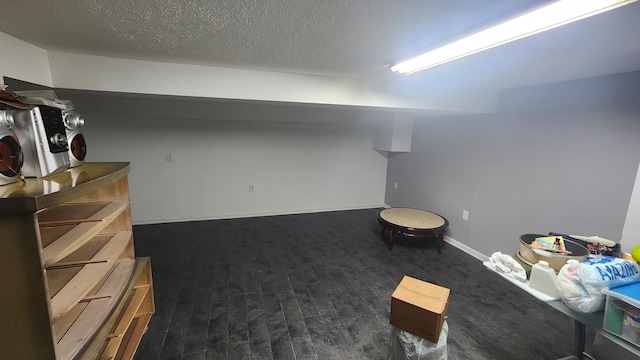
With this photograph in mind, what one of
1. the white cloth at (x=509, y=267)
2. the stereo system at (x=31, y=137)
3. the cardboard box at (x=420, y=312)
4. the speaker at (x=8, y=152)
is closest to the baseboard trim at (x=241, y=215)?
the stereo system at (x=31, y=137)

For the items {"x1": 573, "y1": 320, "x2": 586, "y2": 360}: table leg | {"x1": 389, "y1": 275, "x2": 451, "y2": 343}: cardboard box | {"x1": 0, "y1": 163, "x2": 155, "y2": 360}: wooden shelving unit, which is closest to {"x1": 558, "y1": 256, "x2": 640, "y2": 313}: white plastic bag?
{"x1": 389, "y1": 275, "x2": 451, "y2": 343}: cardboard box

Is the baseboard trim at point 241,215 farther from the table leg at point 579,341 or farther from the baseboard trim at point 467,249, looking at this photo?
the table leg at point 579,341

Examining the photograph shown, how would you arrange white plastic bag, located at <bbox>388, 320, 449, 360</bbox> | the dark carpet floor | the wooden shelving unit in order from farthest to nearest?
the dark carpet floor
white plastic bag, located at <bbox>388, 320, 449, 360</bbox>
the wooden shelving unit

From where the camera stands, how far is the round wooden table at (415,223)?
11.3 feet

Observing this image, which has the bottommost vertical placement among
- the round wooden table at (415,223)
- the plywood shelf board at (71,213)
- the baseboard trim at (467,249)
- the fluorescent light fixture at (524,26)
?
the baseboard trim at (467,249)

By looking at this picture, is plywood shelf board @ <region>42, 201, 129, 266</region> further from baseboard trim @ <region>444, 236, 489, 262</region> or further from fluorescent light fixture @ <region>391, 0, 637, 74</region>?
baseboard trim @ <region>444, 236, 489, 262</region>

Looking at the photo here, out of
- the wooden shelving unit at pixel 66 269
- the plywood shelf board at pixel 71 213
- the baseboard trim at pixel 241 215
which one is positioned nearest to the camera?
the wooden shelving unit at pixel 66 269

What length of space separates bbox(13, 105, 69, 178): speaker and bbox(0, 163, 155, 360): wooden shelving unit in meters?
0.06

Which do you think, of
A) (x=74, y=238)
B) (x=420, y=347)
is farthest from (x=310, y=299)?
(x=74, y=238)

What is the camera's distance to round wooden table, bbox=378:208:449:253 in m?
3.44

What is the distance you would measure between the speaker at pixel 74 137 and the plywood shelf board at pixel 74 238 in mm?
314

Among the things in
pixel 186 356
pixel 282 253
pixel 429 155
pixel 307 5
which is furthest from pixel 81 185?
pixel 429 155

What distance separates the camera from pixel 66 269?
1.36m

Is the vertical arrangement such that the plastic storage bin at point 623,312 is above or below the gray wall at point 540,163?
below
